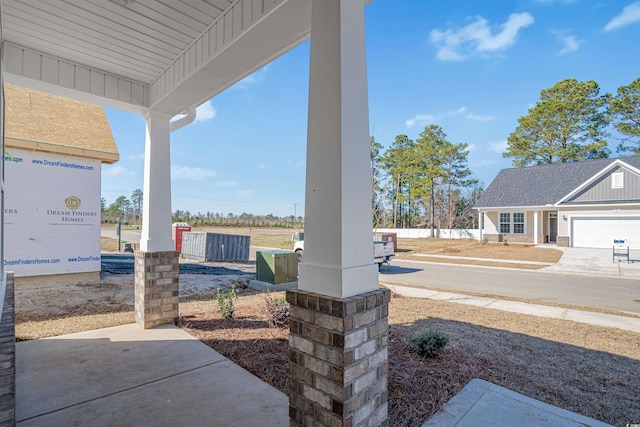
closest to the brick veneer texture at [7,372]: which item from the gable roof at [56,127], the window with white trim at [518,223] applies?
the gable roof at [56,127]

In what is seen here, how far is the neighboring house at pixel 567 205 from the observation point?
56.9ft

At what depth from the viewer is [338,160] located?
1728 mm

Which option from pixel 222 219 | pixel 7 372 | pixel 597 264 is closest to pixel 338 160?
pixel 7 372

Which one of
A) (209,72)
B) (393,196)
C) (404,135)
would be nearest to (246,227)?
(393,196)

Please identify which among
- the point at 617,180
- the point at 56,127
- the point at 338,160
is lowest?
the point at 338,160

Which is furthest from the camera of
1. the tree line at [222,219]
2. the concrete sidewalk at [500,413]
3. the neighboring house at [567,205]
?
the tree line at [222,219]

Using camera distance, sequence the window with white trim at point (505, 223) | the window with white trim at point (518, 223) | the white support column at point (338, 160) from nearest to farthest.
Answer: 1. the white support column at point (338, 160)
2. the window with white trim at point (518, 223)
3. the window with white trim at point (505, 223)

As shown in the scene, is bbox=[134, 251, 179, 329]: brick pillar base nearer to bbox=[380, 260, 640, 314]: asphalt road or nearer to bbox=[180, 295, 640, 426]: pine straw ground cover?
bbox=[180, 295, 640, 426]: pine straw ground cover

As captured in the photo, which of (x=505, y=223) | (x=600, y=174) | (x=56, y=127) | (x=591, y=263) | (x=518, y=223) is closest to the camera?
(x=56, y=127)

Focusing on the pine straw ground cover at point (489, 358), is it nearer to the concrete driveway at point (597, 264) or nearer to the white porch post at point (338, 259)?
the white porch post at point (338, 259)

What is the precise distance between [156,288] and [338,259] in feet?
12.8

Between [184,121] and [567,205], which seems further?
[567,205]

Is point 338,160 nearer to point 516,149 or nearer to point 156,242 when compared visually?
point 156,242

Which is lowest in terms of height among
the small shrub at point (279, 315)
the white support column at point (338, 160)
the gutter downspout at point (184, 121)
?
the small shrub at point (279, 315)
